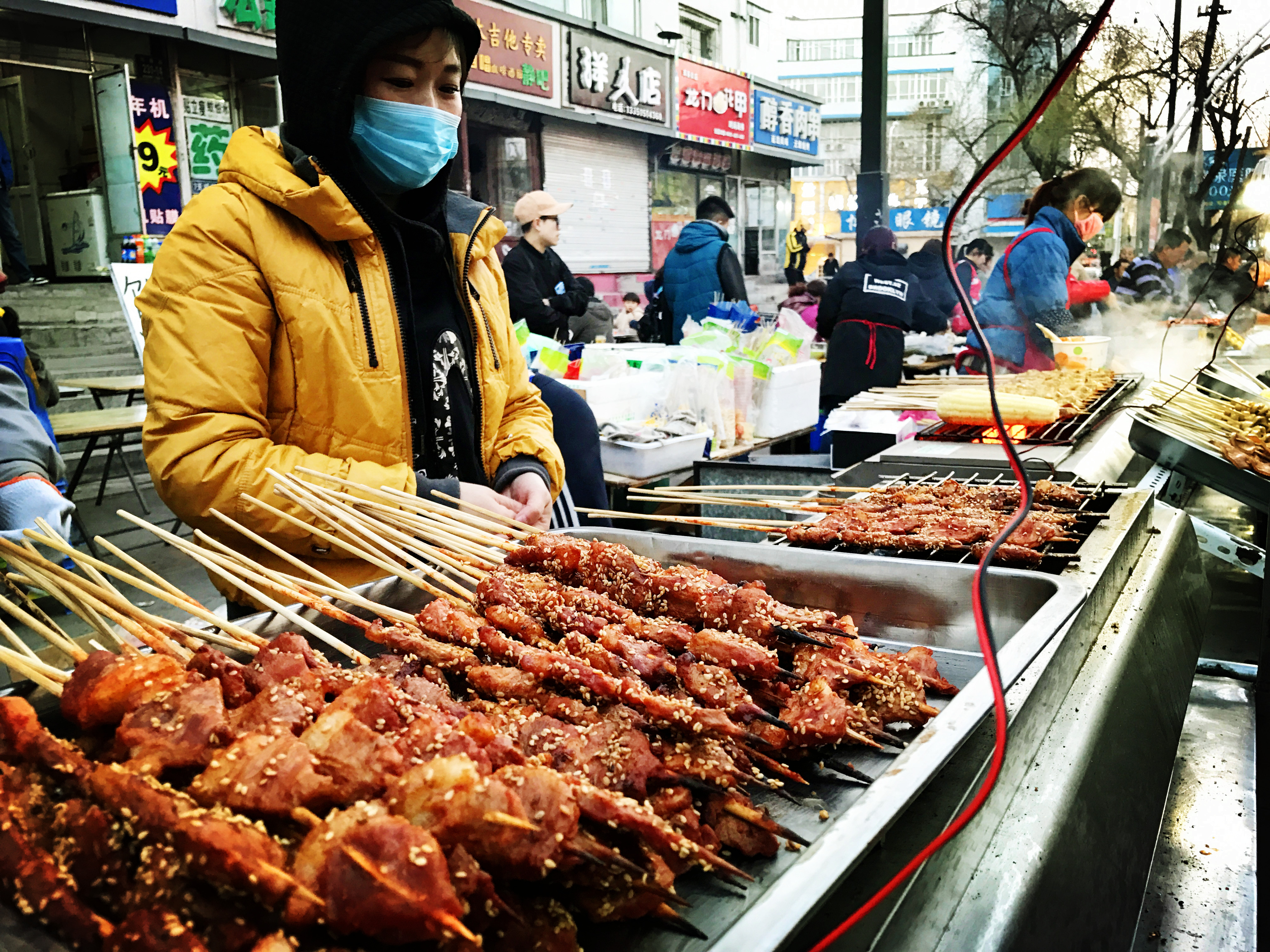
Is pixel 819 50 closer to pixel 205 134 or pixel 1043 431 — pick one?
pixel 205 134

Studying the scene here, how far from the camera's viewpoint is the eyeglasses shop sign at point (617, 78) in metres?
16.6

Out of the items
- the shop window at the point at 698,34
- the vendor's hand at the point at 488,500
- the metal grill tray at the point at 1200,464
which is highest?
the shop window at the point at 698,34

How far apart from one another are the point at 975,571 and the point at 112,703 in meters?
1.70

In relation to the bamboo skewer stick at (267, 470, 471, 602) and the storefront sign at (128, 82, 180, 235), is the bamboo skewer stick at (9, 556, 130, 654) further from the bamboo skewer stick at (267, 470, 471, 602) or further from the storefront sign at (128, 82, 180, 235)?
the storefront sign at (128, 82, 180, 235)

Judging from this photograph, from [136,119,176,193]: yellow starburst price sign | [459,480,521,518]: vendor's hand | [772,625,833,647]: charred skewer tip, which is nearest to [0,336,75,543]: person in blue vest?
[459,480,521,518]: vendor's hand

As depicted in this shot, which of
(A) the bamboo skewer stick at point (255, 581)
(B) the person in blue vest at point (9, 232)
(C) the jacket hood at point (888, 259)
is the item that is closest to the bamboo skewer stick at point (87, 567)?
(A) the bamboo skewer stick at point (255, 581)

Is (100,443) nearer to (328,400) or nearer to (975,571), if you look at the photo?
(328,400)

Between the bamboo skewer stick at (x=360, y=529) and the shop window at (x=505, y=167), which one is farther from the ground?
the shop window at (x=505, y=167)

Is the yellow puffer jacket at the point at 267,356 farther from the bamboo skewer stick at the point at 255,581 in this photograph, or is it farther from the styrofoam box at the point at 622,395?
the styrofoam box at the point at 622,395

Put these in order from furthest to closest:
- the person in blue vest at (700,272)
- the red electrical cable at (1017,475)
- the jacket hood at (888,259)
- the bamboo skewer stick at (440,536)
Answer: the person in blue vest at (700,272) → the jacket hood at (888,259) → the bamboo skewer stick at (440,536) → the red electrical cable at (1017,475)

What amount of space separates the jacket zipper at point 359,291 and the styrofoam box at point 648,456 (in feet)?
8.65

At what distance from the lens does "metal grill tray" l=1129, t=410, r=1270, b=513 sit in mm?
3432

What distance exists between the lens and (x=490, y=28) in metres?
14.4

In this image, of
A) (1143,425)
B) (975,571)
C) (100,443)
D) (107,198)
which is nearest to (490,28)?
(107,198)
